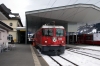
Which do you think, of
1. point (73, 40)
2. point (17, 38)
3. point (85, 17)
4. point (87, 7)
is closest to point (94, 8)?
point (87, 7)

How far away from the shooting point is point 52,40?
1658 centimetres

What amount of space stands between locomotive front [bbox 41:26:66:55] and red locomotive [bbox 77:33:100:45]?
57.4 ft

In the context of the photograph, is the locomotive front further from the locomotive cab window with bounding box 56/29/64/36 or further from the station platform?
the station platform

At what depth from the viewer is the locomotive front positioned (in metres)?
16.5

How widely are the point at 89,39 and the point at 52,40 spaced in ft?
71.5

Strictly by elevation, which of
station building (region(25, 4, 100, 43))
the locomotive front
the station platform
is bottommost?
the station platform

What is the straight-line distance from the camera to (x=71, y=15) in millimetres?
36500

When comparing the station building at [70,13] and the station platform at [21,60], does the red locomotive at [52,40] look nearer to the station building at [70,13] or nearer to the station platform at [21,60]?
the station platform at [21,60]

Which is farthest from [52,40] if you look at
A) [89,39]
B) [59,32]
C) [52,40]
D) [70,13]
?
[89,39]

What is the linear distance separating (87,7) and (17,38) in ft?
80.7

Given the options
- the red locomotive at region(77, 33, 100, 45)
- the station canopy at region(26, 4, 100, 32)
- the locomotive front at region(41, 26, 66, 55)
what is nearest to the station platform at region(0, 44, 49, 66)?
the locomotive front at region(41, 26, 66, 55)

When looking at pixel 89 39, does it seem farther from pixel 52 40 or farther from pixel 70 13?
pixel 52 40

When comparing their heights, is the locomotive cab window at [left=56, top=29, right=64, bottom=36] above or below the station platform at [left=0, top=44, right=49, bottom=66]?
above

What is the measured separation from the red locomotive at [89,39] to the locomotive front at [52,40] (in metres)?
17.5
